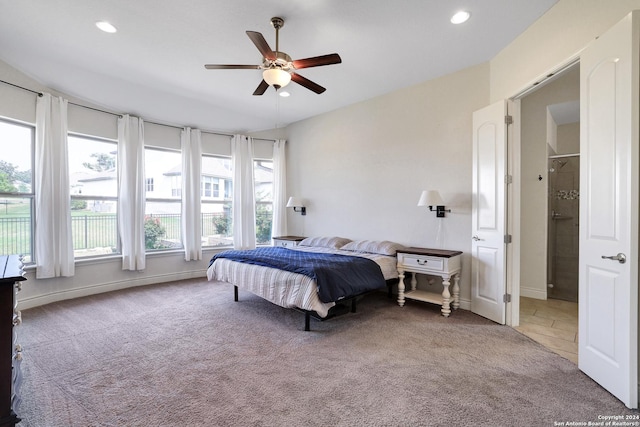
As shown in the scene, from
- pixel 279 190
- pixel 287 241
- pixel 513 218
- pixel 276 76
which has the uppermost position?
pixel 276 76

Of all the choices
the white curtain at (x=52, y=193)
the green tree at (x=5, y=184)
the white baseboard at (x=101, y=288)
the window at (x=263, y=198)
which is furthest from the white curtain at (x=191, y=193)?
the green tree at (x=5, y=184)

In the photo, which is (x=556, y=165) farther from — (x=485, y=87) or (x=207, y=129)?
(x=207, y=129)

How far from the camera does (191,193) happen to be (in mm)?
5270

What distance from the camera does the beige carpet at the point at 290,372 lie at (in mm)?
1771

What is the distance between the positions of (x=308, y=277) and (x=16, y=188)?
388cm

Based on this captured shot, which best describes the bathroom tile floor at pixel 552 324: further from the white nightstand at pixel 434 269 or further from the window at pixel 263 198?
the window at pixel 263 198

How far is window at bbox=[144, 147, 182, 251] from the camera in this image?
510 cm

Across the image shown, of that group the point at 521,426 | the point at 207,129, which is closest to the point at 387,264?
the point at 521,426

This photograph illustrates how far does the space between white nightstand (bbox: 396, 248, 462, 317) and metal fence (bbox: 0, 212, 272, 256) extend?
132 inches

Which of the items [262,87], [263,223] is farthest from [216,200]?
[262,87]

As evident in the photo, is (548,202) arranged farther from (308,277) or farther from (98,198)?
(98,198)

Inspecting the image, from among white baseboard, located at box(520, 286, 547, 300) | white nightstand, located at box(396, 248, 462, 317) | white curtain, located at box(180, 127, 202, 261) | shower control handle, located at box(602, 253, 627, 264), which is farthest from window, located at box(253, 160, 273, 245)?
shower control handle, located at box(602, 253, 627, 264)

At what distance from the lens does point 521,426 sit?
166 cm

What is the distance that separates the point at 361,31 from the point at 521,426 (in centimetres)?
331
